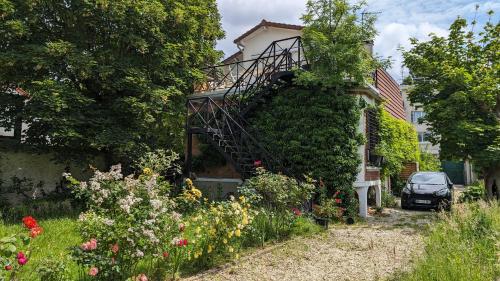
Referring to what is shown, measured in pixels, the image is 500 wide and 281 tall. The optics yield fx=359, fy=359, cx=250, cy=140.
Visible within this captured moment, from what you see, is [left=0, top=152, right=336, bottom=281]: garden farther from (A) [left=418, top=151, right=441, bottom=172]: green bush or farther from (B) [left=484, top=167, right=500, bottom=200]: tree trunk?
(A) [left=418, top=151, right=441, bottom=172]: green bush

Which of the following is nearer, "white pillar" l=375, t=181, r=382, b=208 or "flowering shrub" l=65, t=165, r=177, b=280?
"flowering shrub" l=65, t=165, r=177, b=280

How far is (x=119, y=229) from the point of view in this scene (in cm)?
447

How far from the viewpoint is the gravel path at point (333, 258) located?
562 centimetres

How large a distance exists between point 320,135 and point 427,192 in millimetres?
5413

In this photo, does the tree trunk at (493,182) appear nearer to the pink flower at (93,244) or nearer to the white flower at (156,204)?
the white flower at (156,204)

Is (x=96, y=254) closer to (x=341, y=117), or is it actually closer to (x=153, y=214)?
(x=153, y=214)

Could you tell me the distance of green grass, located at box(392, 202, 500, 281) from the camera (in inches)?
179

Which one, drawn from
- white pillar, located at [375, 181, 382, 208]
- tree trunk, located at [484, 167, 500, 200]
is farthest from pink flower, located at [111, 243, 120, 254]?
tree trunk, located at [484, 167, 500, 200]

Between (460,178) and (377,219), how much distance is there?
24446 millimetres

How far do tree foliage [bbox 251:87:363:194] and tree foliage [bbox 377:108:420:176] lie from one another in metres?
3.06

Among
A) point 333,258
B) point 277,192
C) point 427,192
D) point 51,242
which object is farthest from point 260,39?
point 51,242

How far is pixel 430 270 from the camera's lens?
15.3ft

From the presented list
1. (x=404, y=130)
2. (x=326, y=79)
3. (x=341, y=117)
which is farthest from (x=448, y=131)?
(x=404, y=130)

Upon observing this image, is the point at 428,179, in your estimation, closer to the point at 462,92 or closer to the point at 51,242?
the point at 462,92
